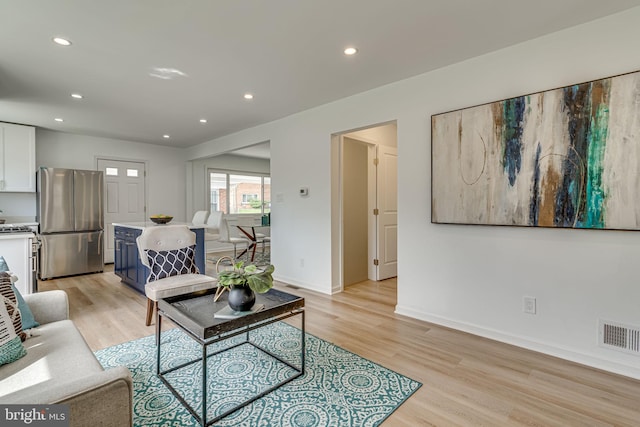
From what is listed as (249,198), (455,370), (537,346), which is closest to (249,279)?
(455,370)

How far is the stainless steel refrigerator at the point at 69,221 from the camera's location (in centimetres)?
491

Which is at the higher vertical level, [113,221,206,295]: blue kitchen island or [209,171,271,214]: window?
[209,171,271,214]: window

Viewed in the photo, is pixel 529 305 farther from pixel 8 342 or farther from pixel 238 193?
pixel 238 193

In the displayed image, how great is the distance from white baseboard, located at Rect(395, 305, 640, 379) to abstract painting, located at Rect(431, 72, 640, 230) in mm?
Result: 938

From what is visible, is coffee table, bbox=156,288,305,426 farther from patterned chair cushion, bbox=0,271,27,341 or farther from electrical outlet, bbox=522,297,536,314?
electrical outlet, bbox=522,297,536,314

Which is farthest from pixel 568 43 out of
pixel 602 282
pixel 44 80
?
pixel 44 80

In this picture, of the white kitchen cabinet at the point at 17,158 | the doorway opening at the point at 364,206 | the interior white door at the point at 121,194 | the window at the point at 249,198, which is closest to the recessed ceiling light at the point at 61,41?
the doorway opening at the point at 364,206

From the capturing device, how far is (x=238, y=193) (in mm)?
8430

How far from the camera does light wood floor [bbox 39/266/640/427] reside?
1.74 meters

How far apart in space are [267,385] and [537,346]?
2102 millimetres

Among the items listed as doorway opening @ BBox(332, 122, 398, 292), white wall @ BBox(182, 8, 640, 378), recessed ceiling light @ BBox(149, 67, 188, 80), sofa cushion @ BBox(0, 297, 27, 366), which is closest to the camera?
sofa cushion @ BBox(0, 297, 27, 366)

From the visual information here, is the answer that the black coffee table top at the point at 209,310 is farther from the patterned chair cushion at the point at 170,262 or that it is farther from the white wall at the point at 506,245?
the white wall at the point at 506,245
